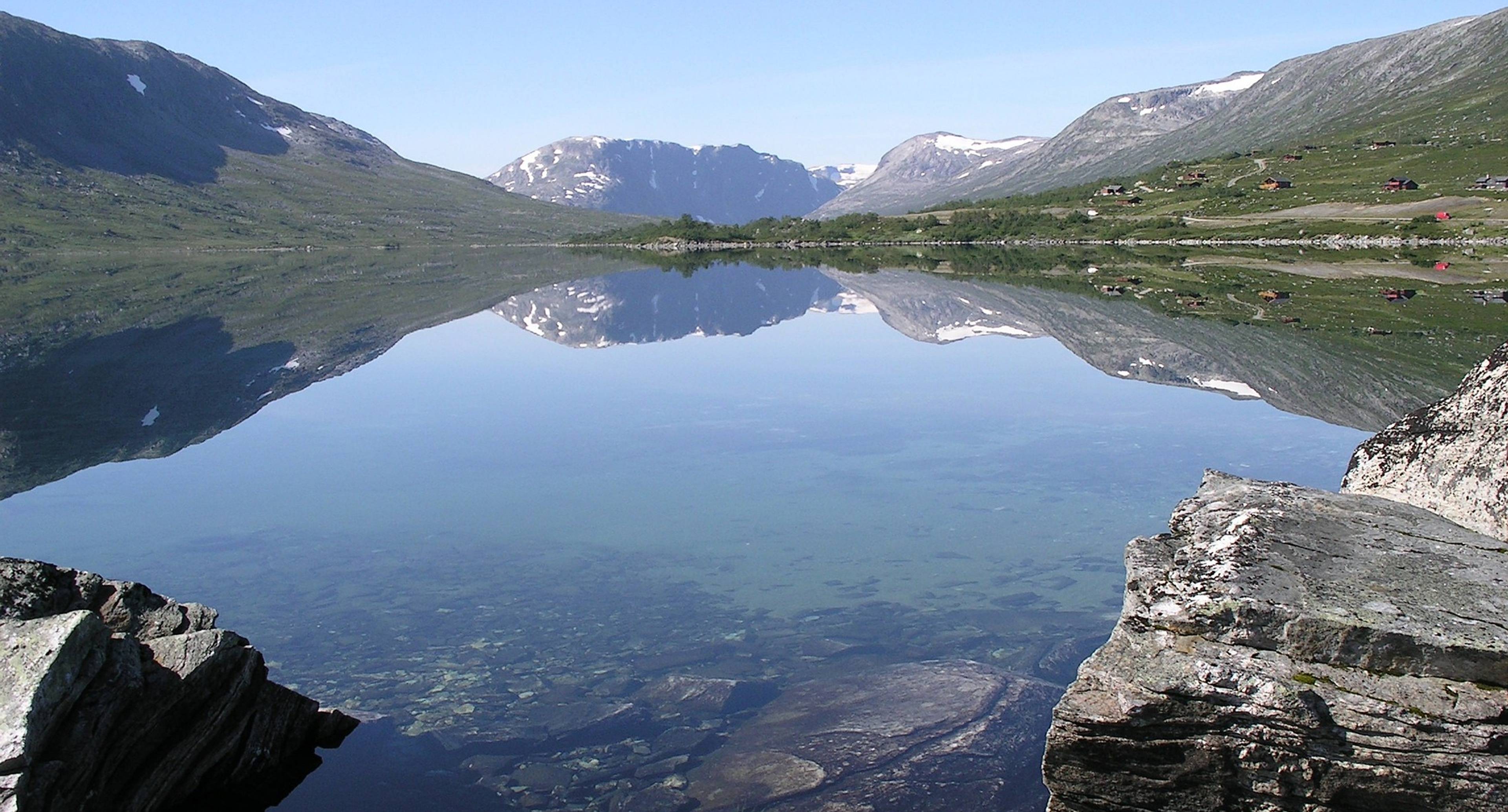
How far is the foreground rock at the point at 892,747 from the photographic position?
10.8 meters

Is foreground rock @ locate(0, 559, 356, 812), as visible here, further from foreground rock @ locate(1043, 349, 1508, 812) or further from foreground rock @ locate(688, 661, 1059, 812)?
foreground rock @ locate(1043, 349, 1508, 812)

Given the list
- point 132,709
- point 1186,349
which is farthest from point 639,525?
point 1186,349

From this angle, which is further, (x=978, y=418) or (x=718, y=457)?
(x=978, y=418)

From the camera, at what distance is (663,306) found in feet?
231

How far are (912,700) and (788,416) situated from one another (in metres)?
18.6

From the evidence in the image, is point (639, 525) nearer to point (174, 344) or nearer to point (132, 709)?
point (132, 709)

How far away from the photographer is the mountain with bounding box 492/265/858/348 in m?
55.2

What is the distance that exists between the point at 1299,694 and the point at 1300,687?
0.10 meters

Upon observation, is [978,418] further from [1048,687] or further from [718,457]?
[1048,687]

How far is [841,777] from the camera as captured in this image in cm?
1119

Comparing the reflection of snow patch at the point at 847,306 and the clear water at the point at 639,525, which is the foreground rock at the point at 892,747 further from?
the reflection of snow patch at the point at 847,306

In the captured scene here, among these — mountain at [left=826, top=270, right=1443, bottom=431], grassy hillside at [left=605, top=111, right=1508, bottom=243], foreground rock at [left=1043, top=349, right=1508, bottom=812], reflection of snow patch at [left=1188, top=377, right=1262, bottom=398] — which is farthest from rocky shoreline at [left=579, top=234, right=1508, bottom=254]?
foreground rock at [left=1043, top=349, right=1508, bottom=812]

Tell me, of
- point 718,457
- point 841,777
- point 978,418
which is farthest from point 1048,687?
point 978,418

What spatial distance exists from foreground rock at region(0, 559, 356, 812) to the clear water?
68 centimetres
